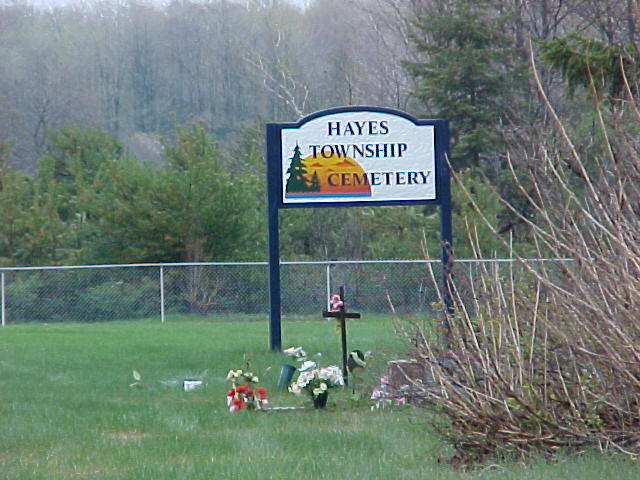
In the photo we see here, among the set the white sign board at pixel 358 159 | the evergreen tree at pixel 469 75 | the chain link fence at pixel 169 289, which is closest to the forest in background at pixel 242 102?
the evergreen tree at pixel 469 75

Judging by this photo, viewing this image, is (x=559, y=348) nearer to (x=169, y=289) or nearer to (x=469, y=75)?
(x=169, y=289)

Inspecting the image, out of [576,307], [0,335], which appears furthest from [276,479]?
[0,335]

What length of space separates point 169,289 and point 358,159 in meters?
9.83

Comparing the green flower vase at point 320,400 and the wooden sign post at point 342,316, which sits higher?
the wooden sign post at point 342,316

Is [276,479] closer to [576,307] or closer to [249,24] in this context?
[576,307]

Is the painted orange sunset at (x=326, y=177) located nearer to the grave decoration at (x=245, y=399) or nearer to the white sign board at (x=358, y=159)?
the white sign board at (x=358, y=159)

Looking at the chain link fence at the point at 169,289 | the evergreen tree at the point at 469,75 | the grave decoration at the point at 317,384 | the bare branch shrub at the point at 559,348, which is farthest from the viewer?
the evergreen tree at the point at 469,75

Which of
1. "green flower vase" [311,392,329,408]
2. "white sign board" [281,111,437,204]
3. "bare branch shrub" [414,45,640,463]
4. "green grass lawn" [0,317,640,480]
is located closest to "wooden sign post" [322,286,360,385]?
"green grass lawn" [0,317,640,480]

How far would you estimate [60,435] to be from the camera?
9.56 metres

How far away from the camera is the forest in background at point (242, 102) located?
87.9 feet

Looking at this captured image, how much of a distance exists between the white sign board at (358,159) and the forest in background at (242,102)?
1.32 metres

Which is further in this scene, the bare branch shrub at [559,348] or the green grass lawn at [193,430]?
the green grass lawn at [193,430]

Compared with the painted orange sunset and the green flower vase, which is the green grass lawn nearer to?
the green flower vase

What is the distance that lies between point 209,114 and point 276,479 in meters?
49.5
